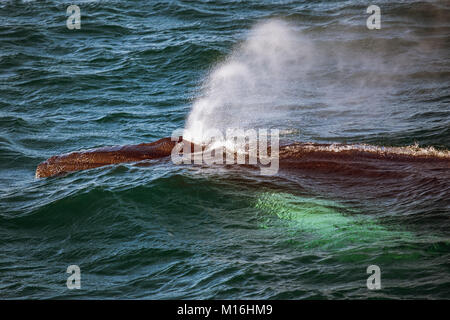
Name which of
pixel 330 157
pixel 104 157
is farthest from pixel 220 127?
pixel 330 157

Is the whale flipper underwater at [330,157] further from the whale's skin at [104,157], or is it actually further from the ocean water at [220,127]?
the ocean water at [220,127]

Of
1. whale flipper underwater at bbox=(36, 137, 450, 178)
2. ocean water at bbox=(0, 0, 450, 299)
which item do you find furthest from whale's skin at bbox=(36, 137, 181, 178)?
ocean water at bbox=(0, 0, 450, 299)

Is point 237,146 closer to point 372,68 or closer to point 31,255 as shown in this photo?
point 31,255

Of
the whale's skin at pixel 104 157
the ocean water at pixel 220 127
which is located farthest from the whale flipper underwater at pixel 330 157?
the ocean water at pixel 220 127

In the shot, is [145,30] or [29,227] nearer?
[29,227]

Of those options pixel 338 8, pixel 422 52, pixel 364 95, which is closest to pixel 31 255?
pixel 364 95
